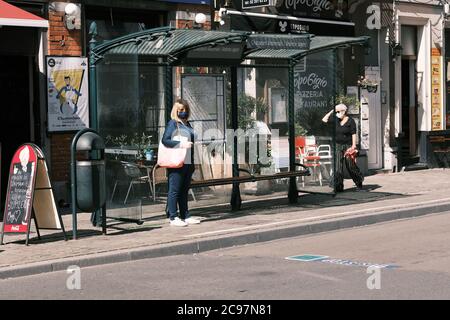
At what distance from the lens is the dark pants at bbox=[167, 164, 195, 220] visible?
445 inches

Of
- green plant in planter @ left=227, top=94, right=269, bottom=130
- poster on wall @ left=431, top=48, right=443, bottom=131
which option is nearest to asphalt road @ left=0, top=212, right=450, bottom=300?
green plant in planter @ left=227, top=94, right=269, bottom=130

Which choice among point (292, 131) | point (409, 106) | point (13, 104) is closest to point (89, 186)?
point (13, 104)

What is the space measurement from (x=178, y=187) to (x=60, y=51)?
12.6ft

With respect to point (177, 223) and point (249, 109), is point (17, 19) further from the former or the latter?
point (249, 109)

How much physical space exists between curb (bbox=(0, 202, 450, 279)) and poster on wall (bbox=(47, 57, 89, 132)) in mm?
4539

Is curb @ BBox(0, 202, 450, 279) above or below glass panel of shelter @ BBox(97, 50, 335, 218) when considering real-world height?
below

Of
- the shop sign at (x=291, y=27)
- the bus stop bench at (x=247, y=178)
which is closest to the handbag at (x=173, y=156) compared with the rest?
the bus stop bench at (x=247, y=178)

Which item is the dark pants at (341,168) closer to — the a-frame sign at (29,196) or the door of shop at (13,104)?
the door of shop at (13,104)

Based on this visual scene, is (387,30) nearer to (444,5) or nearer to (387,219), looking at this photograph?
(444,5)

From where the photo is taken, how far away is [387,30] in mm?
19625

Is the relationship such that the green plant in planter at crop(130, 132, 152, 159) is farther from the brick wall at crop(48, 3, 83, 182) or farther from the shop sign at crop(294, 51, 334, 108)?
the shop sign at crop(294, 51, 334, 108)

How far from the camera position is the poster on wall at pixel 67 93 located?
13.5 meters

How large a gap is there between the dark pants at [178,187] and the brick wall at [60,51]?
2.78m

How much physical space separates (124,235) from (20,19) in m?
3.49
